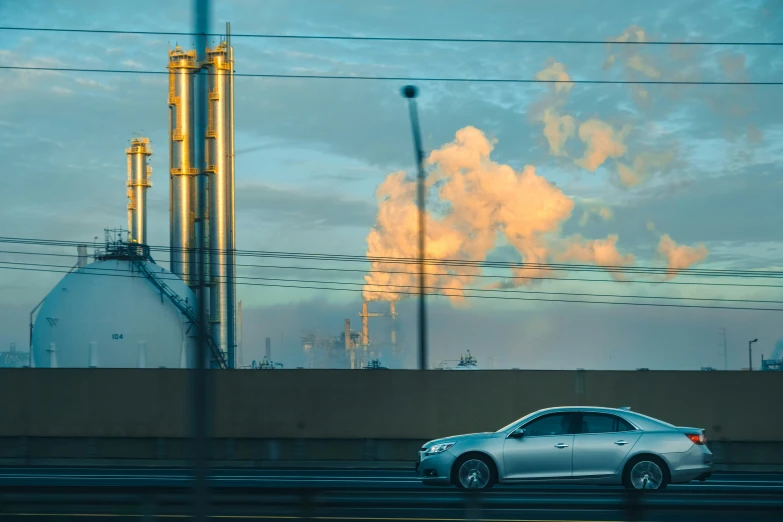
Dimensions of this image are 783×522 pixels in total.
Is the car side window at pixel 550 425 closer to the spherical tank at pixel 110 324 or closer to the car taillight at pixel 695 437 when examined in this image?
the car taillight at pixel 695 437

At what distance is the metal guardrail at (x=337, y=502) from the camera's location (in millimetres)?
8320

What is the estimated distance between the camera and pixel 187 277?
4778 centimetres

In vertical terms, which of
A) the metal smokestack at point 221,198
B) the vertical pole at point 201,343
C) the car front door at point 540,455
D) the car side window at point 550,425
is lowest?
the car front door at point 540,455

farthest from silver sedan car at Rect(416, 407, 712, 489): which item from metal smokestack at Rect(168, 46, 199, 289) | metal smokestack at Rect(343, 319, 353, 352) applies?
metal smokestack at Rect(343, 319, 353, 352)

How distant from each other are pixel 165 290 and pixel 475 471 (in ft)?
89.7

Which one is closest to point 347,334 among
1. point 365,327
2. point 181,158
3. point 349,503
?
point 365,327

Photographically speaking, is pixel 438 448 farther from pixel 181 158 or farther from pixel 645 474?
pixel 181 158

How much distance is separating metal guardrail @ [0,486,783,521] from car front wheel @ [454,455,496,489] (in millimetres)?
5372

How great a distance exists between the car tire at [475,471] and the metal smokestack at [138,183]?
50256 millimetres

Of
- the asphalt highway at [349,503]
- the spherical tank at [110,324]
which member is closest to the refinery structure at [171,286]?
the spherical tank at [110,324]

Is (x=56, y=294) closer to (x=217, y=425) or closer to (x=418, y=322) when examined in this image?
(x=217, y=425)

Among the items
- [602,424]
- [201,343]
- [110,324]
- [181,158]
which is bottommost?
[602,424]

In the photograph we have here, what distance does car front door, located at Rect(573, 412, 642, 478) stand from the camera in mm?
14781

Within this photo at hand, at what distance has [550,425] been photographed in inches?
595
